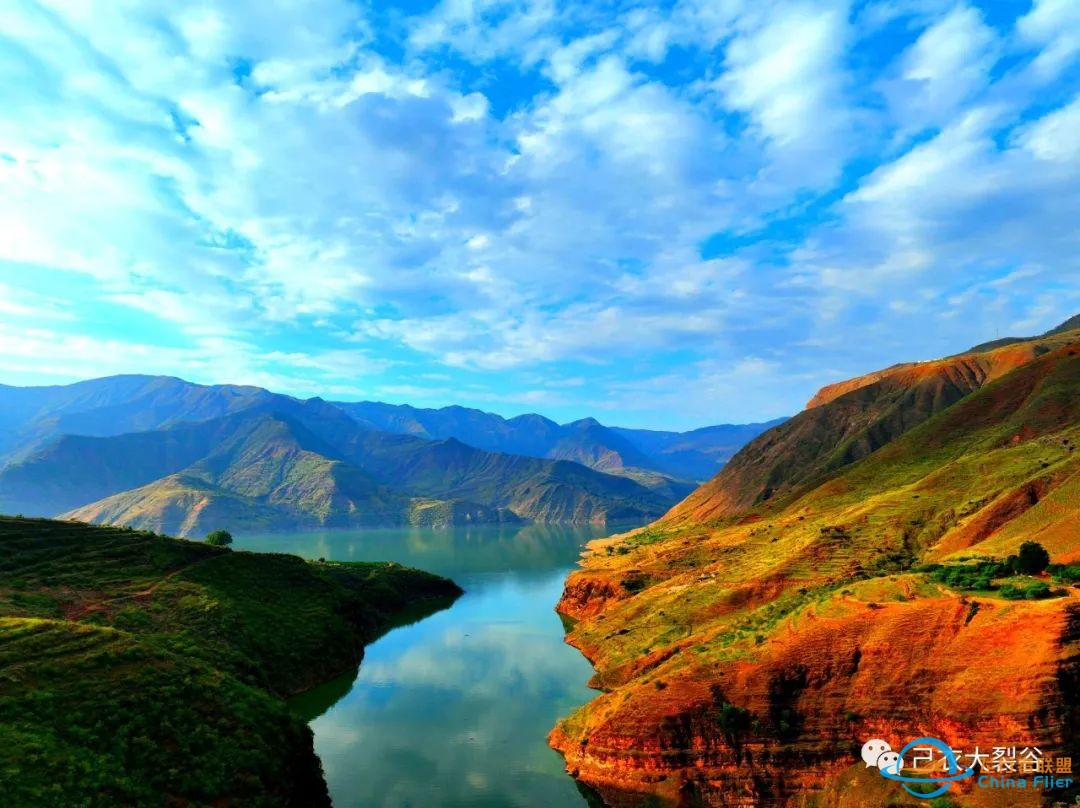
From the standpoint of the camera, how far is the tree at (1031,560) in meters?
48.0

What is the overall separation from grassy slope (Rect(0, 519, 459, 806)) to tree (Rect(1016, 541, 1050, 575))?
2266 inches

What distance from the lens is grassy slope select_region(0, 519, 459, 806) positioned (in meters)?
33.5

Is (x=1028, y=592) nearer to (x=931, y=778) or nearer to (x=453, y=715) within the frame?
(x=931, y=778)

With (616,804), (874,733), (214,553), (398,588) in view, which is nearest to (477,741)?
(616,804)

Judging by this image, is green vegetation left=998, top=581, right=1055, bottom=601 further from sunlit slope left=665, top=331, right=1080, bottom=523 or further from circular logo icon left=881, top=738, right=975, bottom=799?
sunlit slope left=665, top=331, right=1080, bottom=523

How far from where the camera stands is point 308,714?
61.2 meters

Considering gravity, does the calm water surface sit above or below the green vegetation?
below

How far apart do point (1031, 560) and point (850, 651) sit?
19.7m

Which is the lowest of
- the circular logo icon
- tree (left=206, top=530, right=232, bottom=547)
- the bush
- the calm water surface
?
the calm water surface

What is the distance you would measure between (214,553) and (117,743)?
2266 inches

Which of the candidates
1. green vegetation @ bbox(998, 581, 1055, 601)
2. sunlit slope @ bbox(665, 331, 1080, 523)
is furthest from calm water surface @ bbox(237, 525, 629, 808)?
sunlit slope @ bbox(665, 331, 1080, 523)

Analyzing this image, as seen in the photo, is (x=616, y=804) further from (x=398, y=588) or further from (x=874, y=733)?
(x=398, y=588)

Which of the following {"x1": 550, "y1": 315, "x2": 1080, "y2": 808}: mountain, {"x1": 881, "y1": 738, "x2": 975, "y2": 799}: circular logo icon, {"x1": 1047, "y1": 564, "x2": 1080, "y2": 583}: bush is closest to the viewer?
{"x1": 881, "y1": 738, "x2": 975, "y2": 799}: circular logo icon

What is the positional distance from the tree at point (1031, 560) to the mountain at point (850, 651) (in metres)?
0.81
